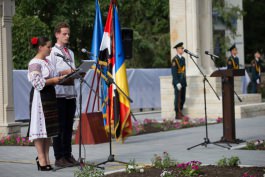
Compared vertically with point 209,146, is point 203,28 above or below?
above

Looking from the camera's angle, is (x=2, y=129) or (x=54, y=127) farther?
(x=2, y=129)

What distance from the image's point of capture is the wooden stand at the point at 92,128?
13.0 metres

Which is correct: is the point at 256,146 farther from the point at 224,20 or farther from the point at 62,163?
the point at 224,20

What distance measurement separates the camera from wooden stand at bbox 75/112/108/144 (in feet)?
42.8

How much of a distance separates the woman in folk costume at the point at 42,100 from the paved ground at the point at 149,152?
18.2 inches

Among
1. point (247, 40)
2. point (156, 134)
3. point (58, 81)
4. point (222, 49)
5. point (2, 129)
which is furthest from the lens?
point (247, 40)

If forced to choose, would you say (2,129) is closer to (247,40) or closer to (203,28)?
(203,28)

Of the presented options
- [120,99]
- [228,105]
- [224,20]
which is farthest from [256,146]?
[224,20]

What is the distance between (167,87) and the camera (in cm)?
2028

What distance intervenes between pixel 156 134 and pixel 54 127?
5.97 metres

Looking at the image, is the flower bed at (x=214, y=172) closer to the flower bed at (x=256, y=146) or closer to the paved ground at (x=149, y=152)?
the paved ground at (x=149, y=152)

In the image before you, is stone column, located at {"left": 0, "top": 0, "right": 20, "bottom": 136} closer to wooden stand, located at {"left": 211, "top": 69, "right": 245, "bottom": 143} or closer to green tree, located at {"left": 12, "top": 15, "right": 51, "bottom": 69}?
wooden stand, located at {"left": 211, "top": 69, "right": 245, "bottom": 143}

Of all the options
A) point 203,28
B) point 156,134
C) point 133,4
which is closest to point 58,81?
point 156,134

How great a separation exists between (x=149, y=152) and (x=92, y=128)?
76.7 inches
